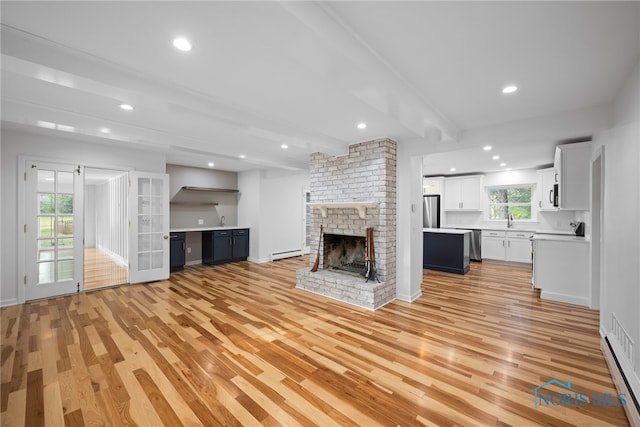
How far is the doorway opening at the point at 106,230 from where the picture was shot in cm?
530

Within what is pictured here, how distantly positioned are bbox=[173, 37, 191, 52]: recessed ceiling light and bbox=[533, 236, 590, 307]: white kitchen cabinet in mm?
5232

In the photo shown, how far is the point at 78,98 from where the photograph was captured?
2.69 metres

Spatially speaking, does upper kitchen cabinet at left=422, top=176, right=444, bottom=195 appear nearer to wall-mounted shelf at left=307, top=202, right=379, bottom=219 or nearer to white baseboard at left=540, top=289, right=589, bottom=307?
white baseboard at left=540, top=289, right=589, bottom=307

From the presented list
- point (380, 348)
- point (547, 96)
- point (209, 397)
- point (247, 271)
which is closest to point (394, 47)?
point (547, 96)

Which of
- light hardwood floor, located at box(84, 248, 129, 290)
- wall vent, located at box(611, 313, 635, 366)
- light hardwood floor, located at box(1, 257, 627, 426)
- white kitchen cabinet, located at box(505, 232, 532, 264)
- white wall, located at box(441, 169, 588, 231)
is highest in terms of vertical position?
→ white wall, located at box(441, 169, 588, 231)

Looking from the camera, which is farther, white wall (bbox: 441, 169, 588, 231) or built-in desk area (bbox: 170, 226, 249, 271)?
white wall (bbox: 441, 169, 588, 231)

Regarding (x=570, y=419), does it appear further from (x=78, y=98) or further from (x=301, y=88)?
(x=78, y=98)

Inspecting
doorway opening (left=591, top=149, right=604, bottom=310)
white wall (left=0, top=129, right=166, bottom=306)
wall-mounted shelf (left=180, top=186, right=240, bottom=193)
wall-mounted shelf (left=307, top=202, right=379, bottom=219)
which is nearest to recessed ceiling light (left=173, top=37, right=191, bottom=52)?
wall-mounted shelf (left=307, top=202, right=379, bottom=219)

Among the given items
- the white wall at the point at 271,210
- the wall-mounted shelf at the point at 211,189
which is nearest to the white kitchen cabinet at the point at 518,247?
the white wall at the point at 271,210

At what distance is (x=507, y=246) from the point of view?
6.66m

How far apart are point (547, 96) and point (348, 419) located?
337cm

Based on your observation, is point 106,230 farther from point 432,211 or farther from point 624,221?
point 624,221

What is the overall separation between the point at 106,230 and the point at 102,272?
10.1 ft

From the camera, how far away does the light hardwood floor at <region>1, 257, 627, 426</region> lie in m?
1.83
